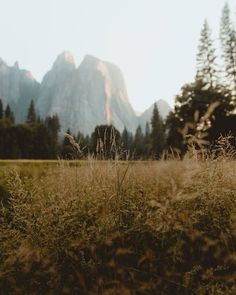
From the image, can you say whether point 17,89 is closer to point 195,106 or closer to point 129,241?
point 195,106

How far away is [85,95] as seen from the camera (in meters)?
155

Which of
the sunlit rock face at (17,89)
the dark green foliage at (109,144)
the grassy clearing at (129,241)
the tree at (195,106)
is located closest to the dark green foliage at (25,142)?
the tree at (195,106)

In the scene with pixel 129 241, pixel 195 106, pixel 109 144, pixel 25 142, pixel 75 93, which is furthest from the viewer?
pixel 75 93

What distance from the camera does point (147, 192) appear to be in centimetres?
366

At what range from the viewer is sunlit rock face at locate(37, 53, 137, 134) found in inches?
5886

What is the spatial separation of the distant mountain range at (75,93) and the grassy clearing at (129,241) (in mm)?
136669

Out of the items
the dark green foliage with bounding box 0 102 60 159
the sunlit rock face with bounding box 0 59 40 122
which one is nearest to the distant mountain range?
the sunlit rock face with bounding box 0 59 40 122

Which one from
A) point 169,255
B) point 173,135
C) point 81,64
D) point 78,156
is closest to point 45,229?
point 78,156

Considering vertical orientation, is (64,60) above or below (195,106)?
above

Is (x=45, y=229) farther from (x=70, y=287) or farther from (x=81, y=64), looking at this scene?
(x=81, y=64)

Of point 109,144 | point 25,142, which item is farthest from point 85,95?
point 109,144

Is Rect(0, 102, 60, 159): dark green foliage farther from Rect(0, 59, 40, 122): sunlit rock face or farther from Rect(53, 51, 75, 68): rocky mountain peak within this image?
Rect(53, 51, 75, 68): rocky mountain peak

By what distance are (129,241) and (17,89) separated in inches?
7189

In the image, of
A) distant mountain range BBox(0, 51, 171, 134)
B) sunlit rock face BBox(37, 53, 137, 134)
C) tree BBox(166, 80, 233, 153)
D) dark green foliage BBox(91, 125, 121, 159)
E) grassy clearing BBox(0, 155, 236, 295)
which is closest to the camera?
grassy clearing BBox(0, 155, 236, 295)
